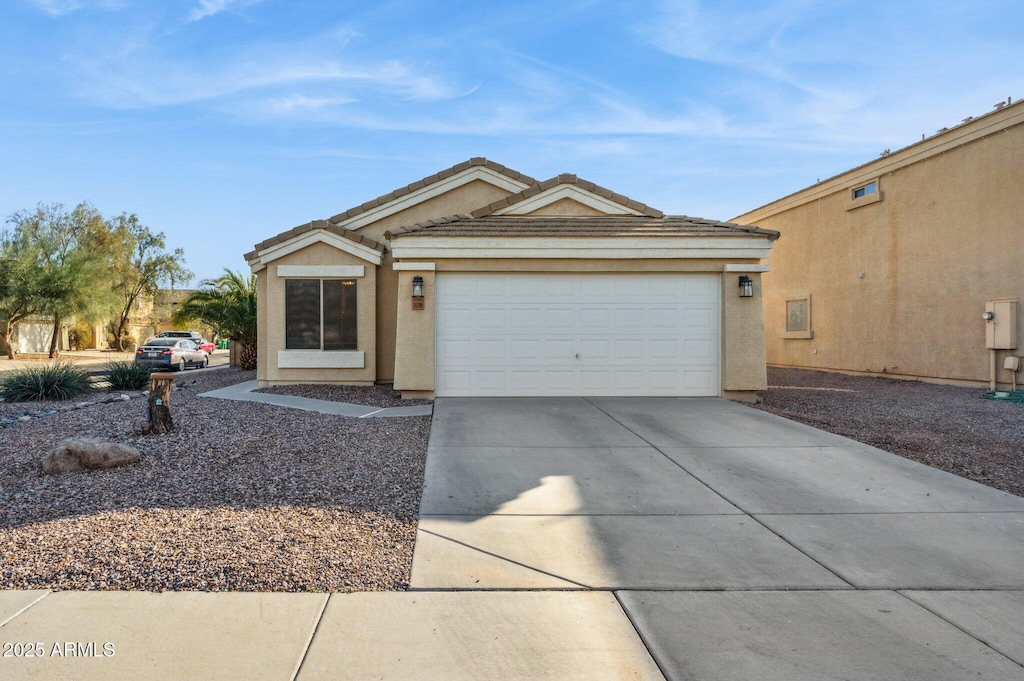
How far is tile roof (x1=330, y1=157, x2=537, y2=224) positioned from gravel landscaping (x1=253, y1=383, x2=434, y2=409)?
3991mm

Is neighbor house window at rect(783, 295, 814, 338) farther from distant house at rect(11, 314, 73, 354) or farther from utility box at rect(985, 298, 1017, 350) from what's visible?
distant house at rect(11, 314, 73, 354)

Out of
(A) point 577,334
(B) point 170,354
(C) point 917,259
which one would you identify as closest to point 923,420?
(A) point 577,334

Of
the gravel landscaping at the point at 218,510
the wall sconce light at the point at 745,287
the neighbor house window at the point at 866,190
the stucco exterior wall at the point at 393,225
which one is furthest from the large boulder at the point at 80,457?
the neighbor house window at the point at 866,190

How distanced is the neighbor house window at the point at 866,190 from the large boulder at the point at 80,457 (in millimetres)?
18004

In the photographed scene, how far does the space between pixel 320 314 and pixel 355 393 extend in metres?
2.17

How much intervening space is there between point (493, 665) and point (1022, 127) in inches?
617

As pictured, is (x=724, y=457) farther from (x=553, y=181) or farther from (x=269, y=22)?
(x=269, y=22)

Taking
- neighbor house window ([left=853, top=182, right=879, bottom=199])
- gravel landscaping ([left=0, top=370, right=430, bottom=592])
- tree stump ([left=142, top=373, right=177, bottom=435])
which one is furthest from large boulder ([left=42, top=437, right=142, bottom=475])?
neighbor house window ([left=853, top=182, right=879, bottom=199])

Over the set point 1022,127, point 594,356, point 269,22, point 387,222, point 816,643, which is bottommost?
Answer: point 816,643

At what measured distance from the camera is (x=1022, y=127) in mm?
12828

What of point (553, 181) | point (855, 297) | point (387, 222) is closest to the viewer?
point (553, 181)

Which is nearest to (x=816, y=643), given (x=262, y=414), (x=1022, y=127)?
(x=262, y=414)

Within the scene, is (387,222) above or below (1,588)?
above

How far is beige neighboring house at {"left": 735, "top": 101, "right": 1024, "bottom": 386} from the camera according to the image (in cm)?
1324
